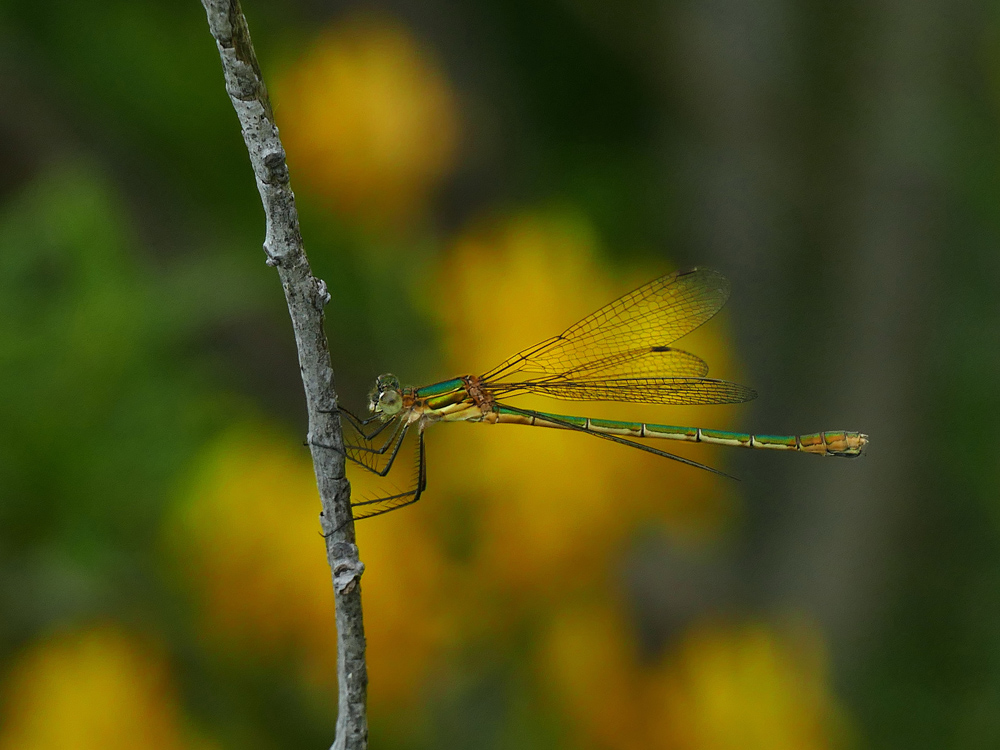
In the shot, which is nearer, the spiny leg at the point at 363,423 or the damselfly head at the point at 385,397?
the spiny leg at the point at 363,423

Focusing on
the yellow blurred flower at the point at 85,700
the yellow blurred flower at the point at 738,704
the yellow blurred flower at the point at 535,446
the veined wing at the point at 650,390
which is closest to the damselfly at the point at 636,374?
the veined wing at the point at 650,390

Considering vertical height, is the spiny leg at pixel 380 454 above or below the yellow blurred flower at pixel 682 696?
above

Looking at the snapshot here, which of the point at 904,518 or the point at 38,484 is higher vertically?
the point at 38,484

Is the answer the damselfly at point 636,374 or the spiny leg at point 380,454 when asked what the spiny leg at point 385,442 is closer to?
the spiny leg at point 380,454

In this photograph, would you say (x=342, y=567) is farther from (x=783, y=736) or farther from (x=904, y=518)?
(x=904, y=518)

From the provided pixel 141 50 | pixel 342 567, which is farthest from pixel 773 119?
pixel 342 567

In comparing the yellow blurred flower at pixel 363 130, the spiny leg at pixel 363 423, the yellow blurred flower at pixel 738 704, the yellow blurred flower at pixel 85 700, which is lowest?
the yellow blurred flower at pixel 738 704

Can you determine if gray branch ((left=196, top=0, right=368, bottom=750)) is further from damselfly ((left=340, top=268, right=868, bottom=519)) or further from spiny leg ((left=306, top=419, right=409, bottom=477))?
damselfly ((left=340, top=268, right=868, bottom=519))

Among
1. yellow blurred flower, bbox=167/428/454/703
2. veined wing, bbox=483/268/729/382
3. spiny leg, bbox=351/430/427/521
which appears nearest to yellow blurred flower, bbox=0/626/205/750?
yellow blurred flower, bbox=167/428/454/703
